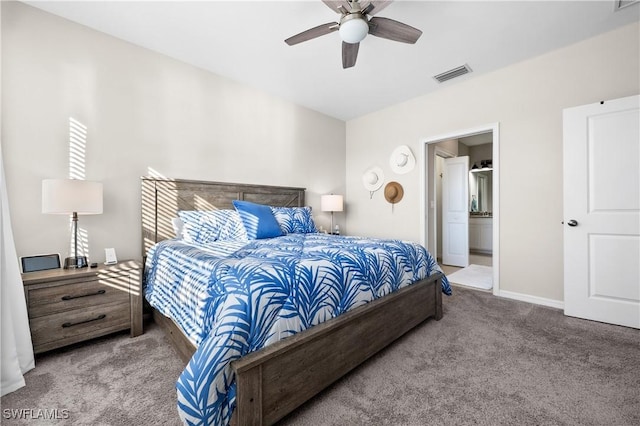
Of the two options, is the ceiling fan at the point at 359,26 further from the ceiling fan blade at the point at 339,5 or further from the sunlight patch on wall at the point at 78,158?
the sunlight patch on wall at the point at 78,158

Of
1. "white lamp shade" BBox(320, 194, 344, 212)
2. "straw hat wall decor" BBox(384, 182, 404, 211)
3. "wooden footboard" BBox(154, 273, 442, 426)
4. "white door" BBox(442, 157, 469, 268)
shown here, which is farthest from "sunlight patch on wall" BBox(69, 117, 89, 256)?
"white door" BBox(442, 157, 469, 268)

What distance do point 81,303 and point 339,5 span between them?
115 inches

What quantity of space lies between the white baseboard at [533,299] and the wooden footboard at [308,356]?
178cm

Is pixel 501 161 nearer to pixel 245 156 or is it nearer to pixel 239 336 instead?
pixel 245 156

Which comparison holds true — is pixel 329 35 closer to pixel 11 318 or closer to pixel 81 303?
pixel 81 303

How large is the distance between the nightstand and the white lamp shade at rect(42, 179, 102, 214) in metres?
0.47

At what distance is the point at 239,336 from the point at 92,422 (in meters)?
0.93

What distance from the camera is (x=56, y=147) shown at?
7.63 feet

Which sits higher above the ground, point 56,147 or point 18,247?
point 56,147

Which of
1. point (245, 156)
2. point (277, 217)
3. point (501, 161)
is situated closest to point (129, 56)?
point (245, 156)

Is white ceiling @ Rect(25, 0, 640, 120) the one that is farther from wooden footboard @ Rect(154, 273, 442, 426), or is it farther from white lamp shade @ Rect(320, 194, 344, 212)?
wooden footboard @ Rect(154, 273, 442, 426)

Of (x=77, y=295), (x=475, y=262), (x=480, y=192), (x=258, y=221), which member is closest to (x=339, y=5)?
(x=258, y=221)

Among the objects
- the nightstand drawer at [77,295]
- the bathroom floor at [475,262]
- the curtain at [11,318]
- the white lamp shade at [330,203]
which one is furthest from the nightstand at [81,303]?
the bathroom floor at [475,262]

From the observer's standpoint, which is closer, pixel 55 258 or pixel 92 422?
pixel 92 422
